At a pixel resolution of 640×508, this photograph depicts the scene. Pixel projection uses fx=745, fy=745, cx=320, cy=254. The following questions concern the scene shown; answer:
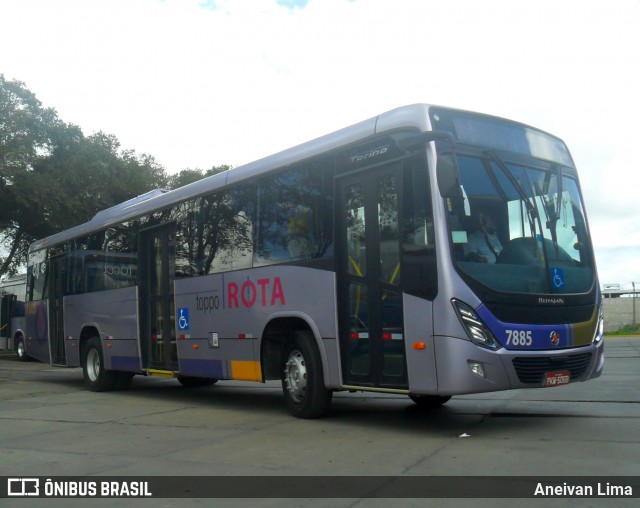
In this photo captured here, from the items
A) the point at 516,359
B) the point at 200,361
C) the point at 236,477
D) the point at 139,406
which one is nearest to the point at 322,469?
the point at 236,477

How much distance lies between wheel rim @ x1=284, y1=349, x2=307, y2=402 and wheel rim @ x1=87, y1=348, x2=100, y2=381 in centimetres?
652

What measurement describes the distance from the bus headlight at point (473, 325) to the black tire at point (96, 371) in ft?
29.9

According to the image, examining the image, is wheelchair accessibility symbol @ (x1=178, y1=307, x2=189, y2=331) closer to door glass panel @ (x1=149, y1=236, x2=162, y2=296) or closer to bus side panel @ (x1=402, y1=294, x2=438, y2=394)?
door glass panel @ (x1=149, y1=236, x2=162, y2=296)

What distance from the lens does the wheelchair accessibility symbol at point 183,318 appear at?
38.7 ft

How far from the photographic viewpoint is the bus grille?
755 cm

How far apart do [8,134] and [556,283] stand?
2401 centimetres

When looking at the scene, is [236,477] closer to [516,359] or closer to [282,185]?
[516,359]

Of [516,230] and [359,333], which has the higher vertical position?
[516,230]

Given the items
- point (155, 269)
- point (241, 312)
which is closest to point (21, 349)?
point (155, 269)

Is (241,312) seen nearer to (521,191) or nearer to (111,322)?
(521,191)

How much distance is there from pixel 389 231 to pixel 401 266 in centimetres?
44

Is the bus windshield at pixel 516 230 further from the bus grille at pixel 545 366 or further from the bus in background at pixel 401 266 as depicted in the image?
the bus grille at pixel 545 366

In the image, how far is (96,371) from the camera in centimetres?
1484

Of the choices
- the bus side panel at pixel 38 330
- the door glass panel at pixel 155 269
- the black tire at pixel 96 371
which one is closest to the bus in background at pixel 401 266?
the door glass panel at pixel 155 269
